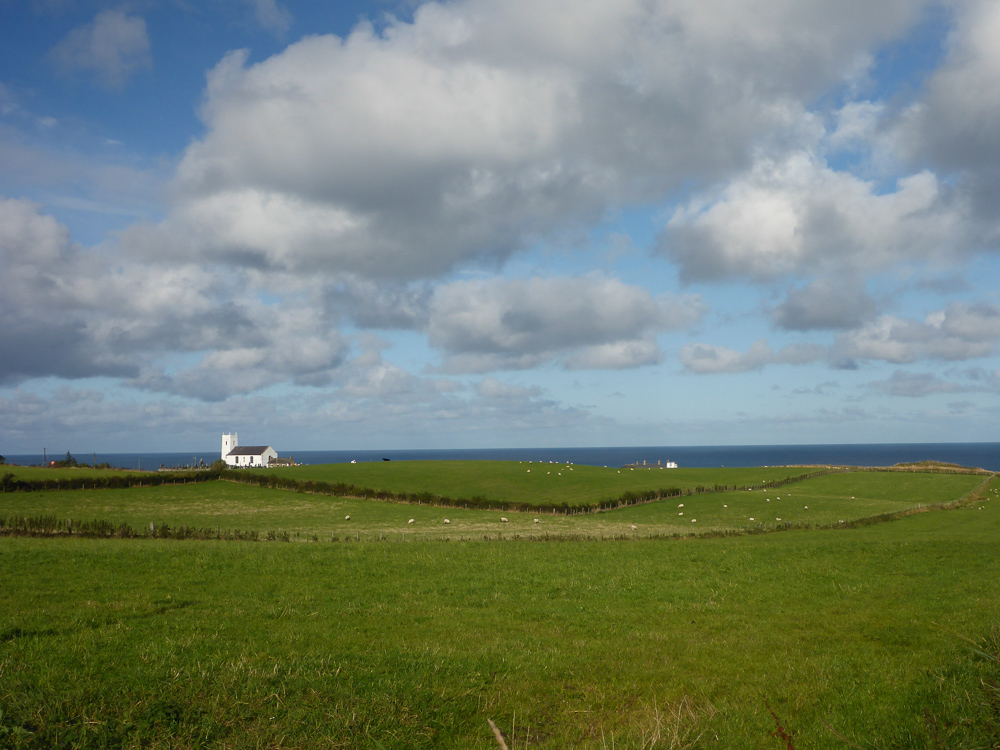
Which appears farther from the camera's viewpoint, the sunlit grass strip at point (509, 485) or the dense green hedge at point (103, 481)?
the sunlit grass strip at point (509, 485)

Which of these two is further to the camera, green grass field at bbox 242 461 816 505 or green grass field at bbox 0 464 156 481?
green grass field at bbox 242 461 816 505

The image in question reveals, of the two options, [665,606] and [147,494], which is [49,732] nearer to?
[665,606]

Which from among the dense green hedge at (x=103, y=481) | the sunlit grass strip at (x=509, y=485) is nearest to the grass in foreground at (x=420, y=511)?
the dense green hedge at (x=103, y=481)

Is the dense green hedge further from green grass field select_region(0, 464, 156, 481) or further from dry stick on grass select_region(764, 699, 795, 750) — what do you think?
dry stick on grass select_region(764, 699, 795, 750)

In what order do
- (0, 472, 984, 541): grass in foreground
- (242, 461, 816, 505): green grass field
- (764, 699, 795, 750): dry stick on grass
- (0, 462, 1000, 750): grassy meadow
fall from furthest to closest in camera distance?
(242, 461, 816, 505): green grass field → (0, 472, 984, 541): grass in foreground → (0, 462, 1000, 750): grassy meadow → (764, 699, 795, 750): dry stick on grass

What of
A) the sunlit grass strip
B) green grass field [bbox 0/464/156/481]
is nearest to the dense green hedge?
green grass field [bbox 0/464/156/481]

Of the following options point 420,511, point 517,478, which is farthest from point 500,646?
point 517,478

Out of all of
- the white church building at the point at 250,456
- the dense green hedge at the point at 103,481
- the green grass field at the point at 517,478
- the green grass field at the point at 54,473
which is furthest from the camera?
the white church building at the point at 250,456

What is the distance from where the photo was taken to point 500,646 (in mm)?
12617

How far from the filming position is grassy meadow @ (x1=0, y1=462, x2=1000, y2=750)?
8109 mm

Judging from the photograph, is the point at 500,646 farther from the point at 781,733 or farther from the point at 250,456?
the point at 250,456

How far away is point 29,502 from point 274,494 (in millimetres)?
21318

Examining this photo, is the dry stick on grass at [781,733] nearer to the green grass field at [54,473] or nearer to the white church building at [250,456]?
the green grass field at [54,473]

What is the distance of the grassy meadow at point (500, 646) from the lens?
8109mm
